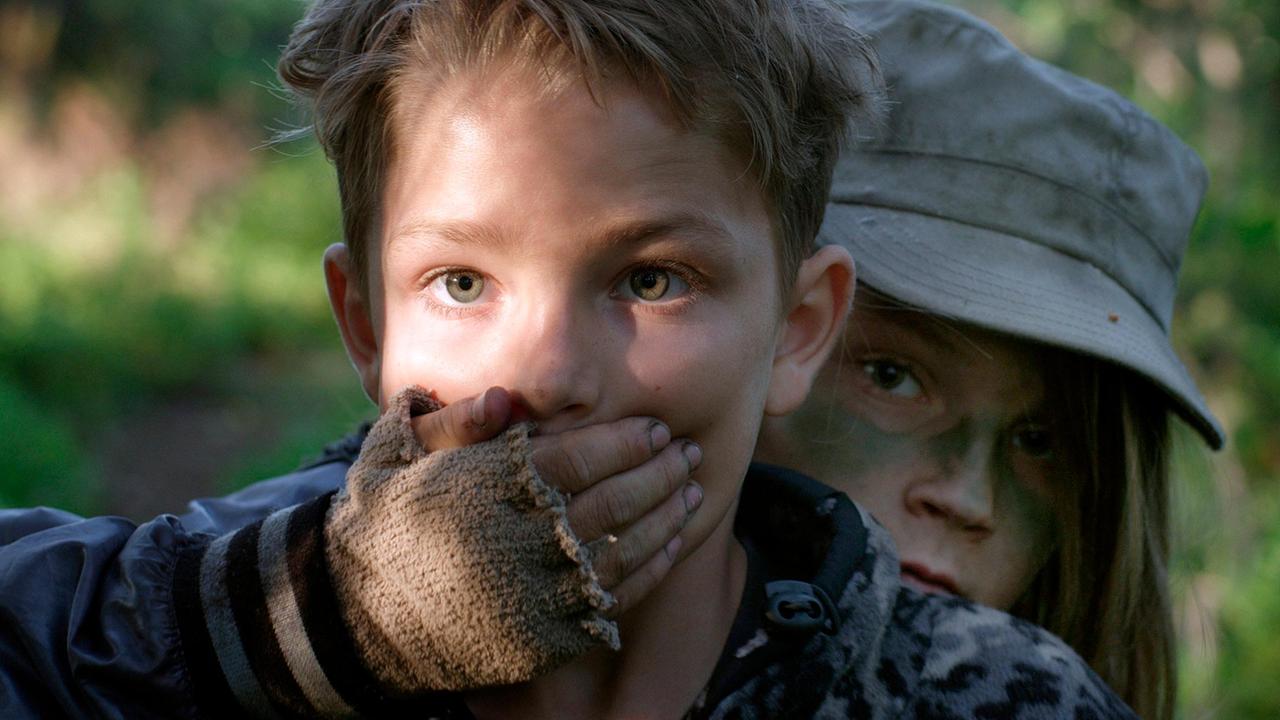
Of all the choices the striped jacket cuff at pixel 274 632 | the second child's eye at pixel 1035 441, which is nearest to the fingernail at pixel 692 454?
the striped jacket cuff at pixel 274 632

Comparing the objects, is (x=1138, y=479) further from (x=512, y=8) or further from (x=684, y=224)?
(x=512, y=8)

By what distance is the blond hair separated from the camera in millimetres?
1822

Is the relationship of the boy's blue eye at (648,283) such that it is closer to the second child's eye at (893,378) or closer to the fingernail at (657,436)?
the fingernail at (657,436)

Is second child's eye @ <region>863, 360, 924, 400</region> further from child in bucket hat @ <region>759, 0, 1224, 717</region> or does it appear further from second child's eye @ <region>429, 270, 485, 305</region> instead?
second child's eye @ <region>429, 270, 485, 305</region>

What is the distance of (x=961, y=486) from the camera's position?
8.43ft

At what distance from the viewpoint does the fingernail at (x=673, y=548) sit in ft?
5.98

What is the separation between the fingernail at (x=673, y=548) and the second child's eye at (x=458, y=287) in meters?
0.44

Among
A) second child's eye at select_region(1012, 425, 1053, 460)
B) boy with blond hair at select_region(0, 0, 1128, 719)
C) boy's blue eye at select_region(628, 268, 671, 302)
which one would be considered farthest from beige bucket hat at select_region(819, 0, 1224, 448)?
boy's blue eye at select_region(628, 268, 671, 302)

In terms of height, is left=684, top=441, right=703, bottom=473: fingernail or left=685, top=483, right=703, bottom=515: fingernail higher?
left=684, top=441, right=703, bottom=473: fingernail

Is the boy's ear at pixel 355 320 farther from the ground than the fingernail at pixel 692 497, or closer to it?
farther from the ground

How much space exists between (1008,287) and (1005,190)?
0.23 meters

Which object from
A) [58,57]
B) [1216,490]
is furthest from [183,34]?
[1216,490]

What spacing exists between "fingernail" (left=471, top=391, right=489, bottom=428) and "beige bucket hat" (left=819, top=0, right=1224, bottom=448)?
109 centimetres

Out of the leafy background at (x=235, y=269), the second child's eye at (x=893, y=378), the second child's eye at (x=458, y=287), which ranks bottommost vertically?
the leafy background at (x=235, y=269)
